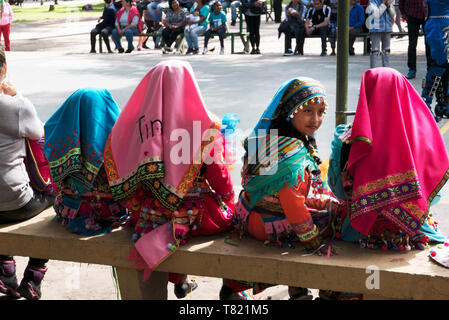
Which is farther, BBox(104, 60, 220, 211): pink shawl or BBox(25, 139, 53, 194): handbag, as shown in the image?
BBox(25, 139, 53, 194): handbag

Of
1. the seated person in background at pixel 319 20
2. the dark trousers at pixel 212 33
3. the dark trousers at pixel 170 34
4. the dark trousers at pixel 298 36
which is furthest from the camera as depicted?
the dark trousers at pixel 170 34

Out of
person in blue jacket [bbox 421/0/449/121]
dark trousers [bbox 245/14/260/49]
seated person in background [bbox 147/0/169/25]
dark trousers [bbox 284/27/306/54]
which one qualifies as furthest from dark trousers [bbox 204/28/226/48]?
person in blue jacket [bbox 421/0/449/121]

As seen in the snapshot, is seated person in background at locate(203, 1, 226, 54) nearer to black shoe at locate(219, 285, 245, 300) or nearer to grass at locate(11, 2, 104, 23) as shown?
black shoe at locate(219, 285, 245, 300)

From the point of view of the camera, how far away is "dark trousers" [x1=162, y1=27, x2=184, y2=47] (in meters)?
16.7

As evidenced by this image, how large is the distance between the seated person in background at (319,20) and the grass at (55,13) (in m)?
19.0

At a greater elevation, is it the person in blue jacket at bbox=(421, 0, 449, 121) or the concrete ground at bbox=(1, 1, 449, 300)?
the person in blue jacket at bbox=(421, 0, 449, 121)

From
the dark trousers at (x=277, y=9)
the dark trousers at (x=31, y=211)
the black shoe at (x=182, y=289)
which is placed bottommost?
the black shoe at (x=182, y=289)

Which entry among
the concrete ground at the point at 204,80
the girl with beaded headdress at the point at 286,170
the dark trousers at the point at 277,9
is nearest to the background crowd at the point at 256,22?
the concrete ground at the point at 204,80

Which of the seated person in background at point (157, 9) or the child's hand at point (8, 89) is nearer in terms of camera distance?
the child's hand at point (8, 89)

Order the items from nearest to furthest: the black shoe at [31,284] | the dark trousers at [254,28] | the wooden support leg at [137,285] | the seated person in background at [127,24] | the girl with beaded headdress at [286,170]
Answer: the girl with beaded headdress at [286,170] → the wooden support leg at [137,285] → the black shoe at [31,284] → the dark trousers at [254,28] → the seated person in background at [127,24]

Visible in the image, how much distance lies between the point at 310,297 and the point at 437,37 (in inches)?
196

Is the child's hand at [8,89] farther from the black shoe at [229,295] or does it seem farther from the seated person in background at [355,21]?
the seated person in background at [355,21]

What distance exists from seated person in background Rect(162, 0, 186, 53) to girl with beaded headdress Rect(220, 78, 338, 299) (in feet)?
45.4

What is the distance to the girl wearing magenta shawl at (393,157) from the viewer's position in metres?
2.82
